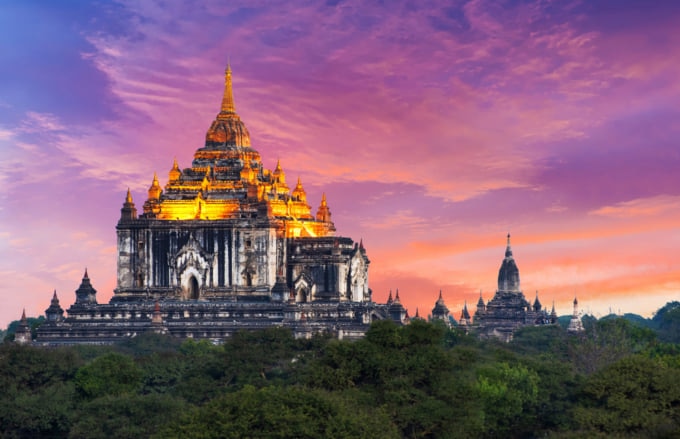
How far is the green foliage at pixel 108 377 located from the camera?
3059 inches

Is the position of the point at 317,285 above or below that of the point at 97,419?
above

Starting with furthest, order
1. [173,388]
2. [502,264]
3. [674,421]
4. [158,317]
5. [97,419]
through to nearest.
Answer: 1. [502,264]
2. [158,317]
3. [173,388]
4. [97,419]
5. [674,421]

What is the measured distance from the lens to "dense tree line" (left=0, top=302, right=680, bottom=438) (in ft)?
192

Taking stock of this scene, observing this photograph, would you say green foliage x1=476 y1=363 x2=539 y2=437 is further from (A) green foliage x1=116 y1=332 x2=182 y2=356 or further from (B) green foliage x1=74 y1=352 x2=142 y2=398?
(A) green foliage x1=116 y1=332 x2=182 y2=356

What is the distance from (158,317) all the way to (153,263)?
764 cm

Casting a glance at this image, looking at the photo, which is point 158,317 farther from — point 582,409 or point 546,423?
point 582,409

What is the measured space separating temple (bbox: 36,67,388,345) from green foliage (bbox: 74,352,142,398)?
31.2 m

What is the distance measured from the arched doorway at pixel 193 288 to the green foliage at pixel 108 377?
121ft

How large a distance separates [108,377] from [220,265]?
40093 millimetres

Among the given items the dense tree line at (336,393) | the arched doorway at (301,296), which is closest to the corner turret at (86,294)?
the arched doorway at (301,296)

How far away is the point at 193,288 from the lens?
11931cm

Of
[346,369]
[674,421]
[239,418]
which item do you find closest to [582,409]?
[674,421]

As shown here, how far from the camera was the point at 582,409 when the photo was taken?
6662 centimetres

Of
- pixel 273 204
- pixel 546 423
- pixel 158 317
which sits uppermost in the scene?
pixel 273 204
